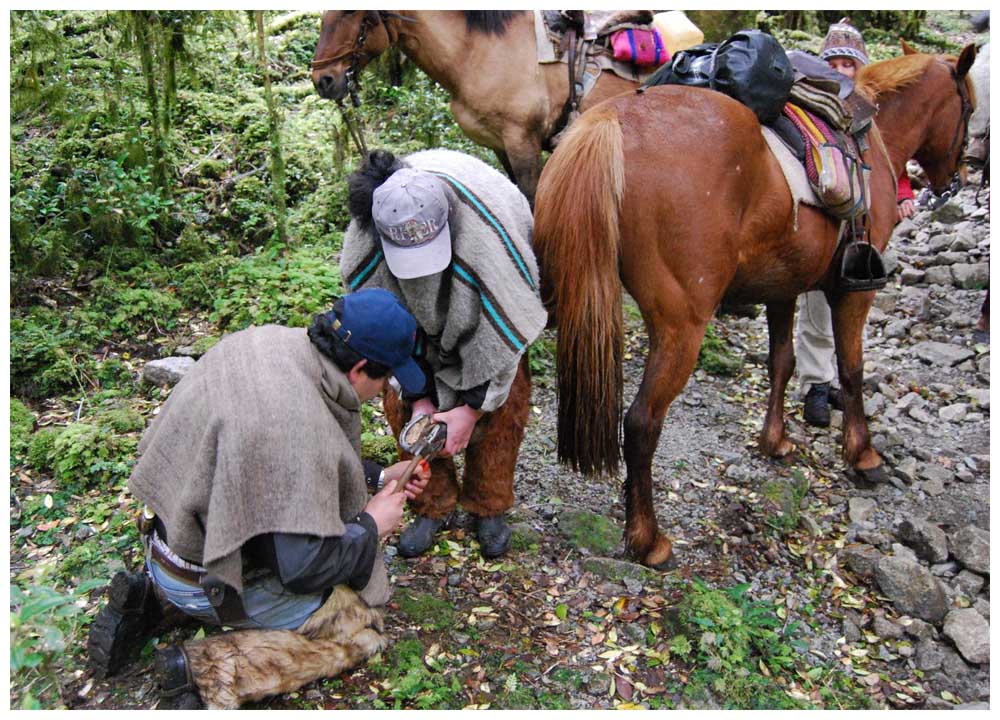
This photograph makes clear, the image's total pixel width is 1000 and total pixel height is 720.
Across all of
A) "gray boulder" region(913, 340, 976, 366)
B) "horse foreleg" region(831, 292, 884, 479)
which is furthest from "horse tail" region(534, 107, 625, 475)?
"gray boulder" region(913, 340, 976, 366)

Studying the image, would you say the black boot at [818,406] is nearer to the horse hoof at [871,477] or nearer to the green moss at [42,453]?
the horse hoof at [871,477]

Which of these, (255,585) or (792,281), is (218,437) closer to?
(255,585)

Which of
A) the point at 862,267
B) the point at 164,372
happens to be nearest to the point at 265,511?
the point at 164,372

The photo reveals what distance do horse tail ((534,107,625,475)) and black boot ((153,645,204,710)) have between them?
5.55 ft

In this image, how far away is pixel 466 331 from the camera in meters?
2.82

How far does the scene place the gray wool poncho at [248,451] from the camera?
2.16 metres

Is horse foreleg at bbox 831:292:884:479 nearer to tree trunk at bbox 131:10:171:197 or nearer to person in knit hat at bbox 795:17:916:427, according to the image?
person in knit hat at bbox 795:17:916:427

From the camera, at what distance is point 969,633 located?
312cm

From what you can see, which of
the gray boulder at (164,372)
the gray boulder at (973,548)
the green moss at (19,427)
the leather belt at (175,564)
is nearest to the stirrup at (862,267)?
the gray boulder at (973,548)

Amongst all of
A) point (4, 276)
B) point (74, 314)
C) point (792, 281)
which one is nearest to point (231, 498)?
point (4, 276)

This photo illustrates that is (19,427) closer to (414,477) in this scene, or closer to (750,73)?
(414,477)

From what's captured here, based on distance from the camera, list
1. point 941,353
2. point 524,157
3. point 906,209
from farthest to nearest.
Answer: point 941,353
point 524,157
point 906,209

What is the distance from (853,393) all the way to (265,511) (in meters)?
3.48

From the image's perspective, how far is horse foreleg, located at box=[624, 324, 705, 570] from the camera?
3.23 metres
